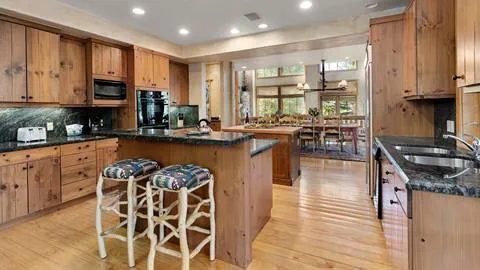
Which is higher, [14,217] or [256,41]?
[256,41]

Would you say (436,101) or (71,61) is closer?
(436,101)

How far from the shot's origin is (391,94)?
306 cm

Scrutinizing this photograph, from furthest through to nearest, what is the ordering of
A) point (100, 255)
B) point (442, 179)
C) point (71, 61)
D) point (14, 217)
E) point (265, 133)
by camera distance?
point (265, 133)
point (71, 61)
point (14, 217)
point (100, 255)
point (442, 179)

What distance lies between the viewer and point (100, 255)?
218cm

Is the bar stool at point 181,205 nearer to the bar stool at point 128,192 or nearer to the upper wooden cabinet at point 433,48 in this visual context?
the bar stool at point 128,192

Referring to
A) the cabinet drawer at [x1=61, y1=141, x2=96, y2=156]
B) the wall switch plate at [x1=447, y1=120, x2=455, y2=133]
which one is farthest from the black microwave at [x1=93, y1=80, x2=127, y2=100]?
the wall switch plate at [x1=447, y1=120, x2=455, y2=133]

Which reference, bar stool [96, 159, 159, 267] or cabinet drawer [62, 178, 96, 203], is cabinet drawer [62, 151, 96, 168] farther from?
bar stool [96, 159, 159, 267]

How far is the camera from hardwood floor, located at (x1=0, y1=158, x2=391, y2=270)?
2100 mm

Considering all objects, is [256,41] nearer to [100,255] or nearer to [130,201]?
[130,201]

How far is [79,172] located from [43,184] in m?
0.46

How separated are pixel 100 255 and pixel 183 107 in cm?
426

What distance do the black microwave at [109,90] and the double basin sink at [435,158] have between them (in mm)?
4111

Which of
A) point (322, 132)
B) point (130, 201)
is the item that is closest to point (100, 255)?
point (130, 201)

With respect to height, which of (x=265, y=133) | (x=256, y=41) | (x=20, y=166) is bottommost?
(x=20, y=166)
